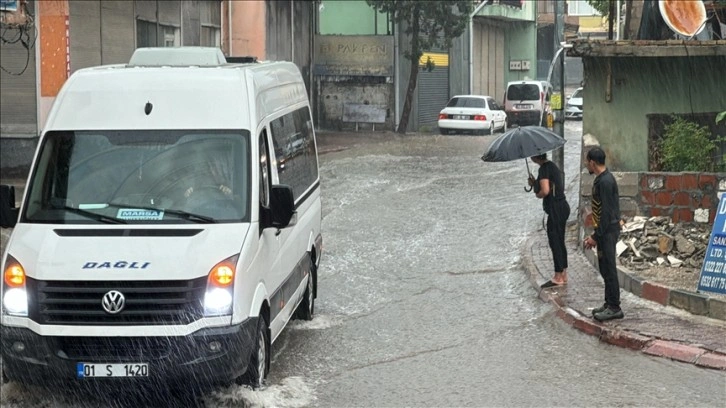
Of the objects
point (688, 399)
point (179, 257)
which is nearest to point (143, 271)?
point (179, 257)

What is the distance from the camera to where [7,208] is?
820cm

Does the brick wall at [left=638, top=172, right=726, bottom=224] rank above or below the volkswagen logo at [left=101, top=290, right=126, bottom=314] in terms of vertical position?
above

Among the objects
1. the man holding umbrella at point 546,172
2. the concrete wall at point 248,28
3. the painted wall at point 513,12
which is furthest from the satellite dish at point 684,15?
the painted wall at point 513,12

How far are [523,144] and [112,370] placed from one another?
5.90m

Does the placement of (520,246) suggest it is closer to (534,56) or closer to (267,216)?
(267,216)

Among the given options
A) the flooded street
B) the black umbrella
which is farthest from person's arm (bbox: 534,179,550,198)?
the flooded street

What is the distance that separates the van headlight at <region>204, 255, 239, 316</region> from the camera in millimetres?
7445

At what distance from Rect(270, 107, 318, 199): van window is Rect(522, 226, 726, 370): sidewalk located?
307 cm

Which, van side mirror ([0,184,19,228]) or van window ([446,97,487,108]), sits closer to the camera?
van side mirror ([0,184,19,228])

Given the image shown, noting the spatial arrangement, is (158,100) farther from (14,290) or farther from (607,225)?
(607,225)

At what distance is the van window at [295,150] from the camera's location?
375 inches

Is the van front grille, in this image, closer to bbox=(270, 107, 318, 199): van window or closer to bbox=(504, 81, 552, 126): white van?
bbox=(270, 107, 318, 199): van window

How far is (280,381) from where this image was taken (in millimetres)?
8750

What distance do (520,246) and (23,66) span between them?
12291 mm
